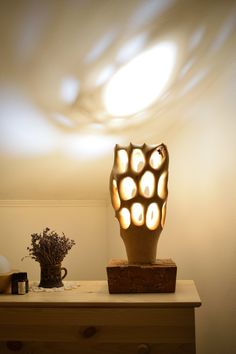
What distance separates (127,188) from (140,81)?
473 millimetres

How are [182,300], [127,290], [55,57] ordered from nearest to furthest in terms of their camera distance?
[182,300], [127,290], [55,57]

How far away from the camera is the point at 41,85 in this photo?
4.92ft

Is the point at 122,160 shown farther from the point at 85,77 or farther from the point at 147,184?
the point at 85,77

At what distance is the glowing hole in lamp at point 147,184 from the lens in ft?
4.25

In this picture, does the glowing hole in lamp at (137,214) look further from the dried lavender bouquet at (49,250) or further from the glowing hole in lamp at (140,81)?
the glowing hole in lamp at (140,81)

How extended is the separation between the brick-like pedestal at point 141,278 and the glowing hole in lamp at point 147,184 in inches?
9.5

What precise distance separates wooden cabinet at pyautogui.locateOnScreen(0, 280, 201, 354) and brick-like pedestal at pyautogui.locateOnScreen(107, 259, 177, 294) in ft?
0.12

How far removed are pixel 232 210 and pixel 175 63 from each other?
1.96 feet

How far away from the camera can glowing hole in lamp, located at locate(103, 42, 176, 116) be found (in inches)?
56.5

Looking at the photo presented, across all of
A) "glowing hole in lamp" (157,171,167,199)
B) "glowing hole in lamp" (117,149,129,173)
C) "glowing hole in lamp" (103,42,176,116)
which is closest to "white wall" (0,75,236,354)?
"glowing hole in lamp" (103,42,176,116)

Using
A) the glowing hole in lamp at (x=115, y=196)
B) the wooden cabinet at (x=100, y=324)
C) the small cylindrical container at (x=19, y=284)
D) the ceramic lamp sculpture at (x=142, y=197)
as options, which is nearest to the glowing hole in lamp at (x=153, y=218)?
the ceramic lamp sculpture at (x=142, y=197)

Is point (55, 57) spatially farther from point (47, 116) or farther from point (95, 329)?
point (95, 329)

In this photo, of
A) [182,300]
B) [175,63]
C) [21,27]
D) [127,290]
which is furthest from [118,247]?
[21,27]

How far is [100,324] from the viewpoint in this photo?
117 cm
